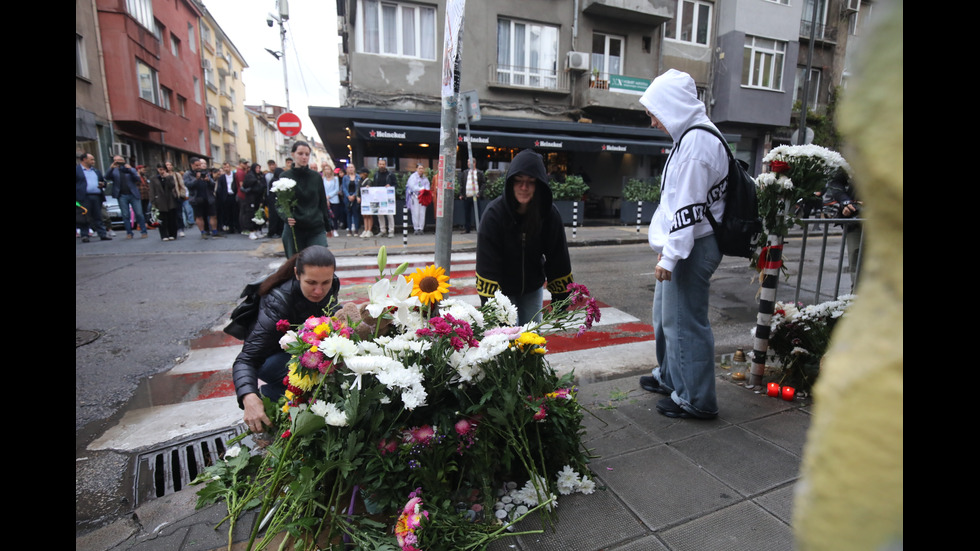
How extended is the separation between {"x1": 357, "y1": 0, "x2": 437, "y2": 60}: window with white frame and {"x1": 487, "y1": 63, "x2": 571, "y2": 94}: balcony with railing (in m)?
2.27

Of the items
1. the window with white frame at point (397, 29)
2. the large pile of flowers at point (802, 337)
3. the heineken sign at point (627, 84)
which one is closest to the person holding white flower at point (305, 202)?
the large pile of flowers at point (802, 337)

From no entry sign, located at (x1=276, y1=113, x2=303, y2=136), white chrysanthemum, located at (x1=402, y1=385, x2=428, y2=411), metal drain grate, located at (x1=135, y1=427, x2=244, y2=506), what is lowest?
metal drain grate, located at (x1=135, y1=427, x2=244, y2=506)

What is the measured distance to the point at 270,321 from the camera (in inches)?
113

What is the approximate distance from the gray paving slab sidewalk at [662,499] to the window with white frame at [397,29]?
16551mm

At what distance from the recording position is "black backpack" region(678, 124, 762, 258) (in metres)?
2.81

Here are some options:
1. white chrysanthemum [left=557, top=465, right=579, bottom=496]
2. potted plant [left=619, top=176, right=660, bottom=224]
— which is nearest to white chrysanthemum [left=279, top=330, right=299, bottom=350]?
white chrysanthemum [left=557, top=465, right=579, bottom=496]

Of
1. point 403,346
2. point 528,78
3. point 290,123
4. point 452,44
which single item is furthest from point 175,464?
point 528,78

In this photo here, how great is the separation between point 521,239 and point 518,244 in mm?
39

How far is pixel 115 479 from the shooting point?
9.57ft

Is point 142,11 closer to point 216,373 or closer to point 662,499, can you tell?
point 216,373

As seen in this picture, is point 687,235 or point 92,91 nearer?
point 687,235

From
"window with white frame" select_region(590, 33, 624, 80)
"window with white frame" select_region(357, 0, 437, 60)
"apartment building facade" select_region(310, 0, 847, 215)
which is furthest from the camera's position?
"window with white frame" select_region(590, 33, 624, 80)

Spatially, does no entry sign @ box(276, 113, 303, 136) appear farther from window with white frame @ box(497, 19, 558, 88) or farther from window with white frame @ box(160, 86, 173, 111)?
window with white frame @ box(160, 86, 173, 111)

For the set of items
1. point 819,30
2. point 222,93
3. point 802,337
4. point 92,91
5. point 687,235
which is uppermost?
point 819,30
